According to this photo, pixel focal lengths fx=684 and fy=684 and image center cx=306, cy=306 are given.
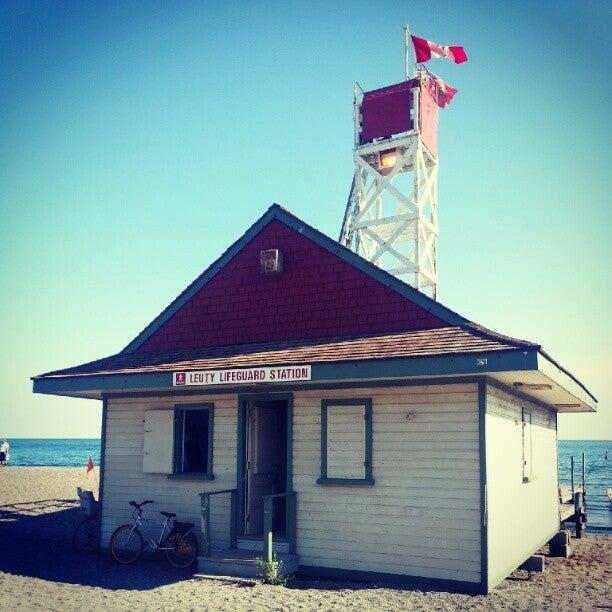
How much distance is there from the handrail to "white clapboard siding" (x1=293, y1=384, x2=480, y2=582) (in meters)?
1.38

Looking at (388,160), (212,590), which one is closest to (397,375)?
(212,590)

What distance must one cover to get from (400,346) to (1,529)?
11907 millimetres

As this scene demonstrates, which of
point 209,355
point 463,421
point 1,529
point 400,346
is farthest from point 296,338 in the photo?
point 1,529

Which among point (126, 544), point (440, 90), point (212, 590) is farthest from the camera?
point (440, 90)

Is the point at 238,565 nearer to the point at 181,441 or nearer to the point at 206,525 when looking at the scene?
the point at 206,525

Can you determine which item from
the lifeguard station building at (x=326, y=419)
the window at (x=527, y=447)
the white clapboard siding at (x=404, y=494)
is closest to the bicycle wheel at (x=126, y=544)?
the lifeguard station building at (x=326, y=419)

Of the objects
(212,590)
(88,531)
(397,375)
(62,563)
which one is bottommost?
(62,563)

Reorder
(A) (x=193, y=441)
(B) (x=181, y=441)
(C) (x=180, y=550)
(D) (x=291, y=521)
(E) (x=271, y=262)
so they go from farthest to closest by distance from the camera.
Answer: (A) (x=193, y=441), (E) (x=271, y=262), (B) (x=181, y=441), (C) (x=180, y=550), (D) (x=291, y=521)

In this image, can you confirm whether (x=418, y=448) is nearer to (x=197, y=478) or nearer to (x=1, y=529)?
(x=197, y=478)

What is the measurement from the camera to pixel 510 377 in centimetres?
1109

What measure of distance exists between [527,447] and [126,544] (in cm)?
803

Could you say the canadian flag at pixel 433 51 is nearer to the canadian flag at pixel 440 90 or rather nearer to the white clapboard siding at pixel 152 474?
the canadian flag at pixel 440 90

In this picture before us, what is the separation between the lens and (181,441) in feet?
43.8

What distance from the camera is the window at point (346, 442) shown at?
11.3 meters
